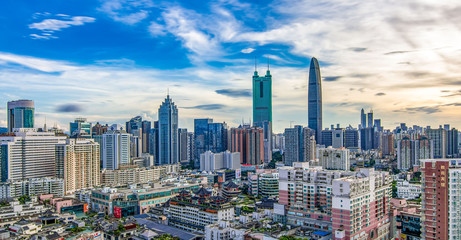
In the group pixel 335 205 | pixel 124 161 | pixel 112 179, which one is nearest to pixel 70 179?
pixel 112 179

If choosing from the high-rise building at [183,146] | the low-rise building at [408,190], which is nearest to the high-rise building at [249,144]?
the high-rise building at [183,146]

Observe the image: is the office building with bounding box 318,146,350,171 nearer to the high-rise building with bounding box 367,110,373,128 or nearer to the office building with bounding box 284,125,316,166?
the office building with bounding box 284,125,316,166

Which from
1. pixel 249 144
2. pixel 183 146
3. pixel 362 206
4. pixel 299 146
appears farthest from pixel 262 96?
pixel 362 206

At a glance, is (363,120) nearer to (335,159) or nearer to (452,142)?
(452,142)

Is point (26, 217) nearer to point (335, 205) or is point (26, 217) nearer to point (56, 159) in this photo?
point (56, 159)

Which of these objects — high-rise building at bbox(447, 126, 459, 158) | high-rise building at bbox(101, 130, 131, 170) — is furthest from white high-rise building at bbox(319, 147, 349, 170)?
high-rise building at bbox(447, 126, 459, 158)

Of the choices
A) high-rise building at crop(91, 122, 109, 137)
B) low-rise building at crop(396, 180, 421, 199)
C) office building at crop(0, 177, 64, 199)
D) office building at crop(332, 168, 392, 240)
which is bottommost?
low-rise building at crop(396, 180, 421, 199)

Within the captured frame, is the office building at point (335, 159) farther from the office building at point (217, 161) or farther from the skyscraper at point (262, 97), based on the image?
the skyscraper at point (262, 97)
